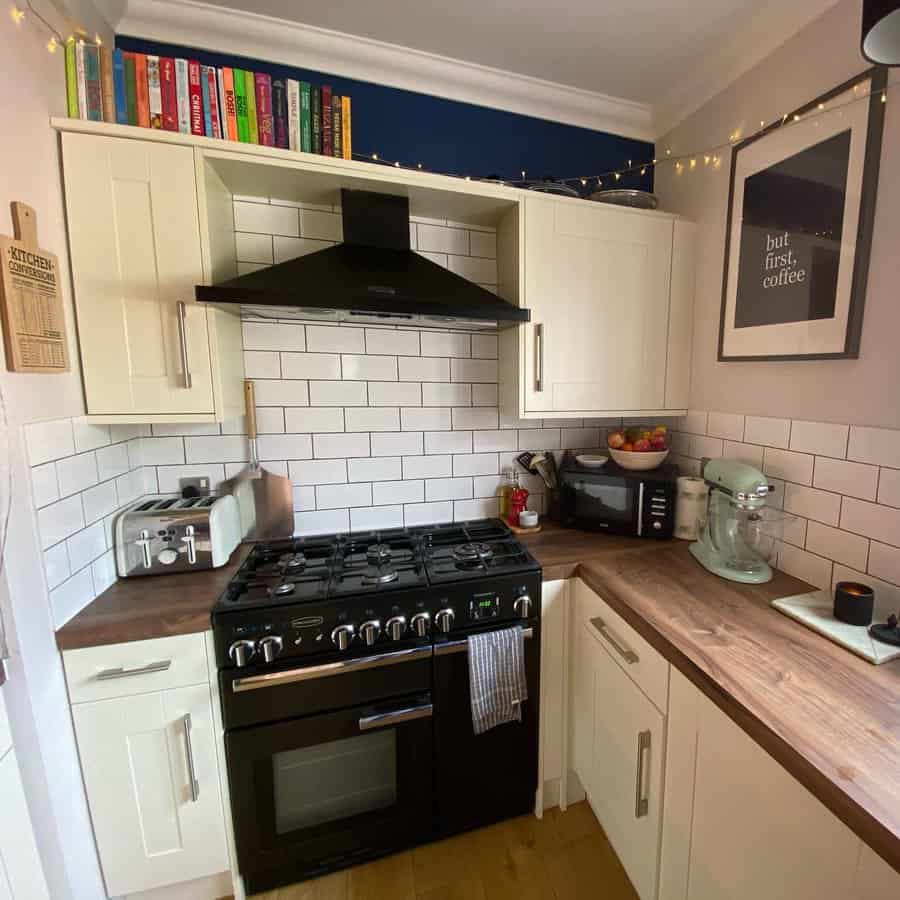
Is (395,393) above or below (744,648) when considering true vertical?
above

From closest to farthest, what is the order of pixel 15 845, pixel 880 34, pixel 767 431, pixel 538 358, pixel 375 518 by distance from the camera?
pixel 880 34, pixel 15 845, pixel 767 431, pixel 538 358, pixel 375 518

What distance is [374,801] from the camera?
1385 millimetres

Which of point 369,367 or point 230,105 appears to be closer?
point 230,105

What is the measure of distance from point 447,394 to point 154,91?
49.4 inches

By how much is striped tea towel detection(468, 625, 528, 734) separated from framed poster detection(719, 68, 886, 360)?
123cm

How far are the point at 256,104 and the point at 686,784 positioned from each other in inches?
82.6

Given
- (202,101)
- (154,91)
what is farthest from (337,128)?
(154,91)

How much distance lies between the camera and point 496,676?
1.35 meters

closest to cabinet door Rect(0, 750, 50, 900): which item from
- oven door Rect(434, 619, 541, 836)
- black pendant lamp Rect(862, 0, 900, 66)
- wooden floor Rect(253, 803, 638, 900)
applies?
wooden floor Rect(253, 803, 638, 900)

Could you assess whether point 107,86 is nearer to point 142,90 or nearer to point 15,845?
point 142,90

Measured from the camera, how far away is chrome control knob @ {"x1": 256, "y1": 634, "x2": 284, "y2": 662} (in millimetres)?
1187

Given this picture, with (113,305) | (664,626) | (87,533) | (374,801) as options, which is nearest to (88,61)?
(113,305)

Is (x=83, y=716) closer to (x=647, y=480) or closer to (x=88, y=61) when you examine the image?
(x=88, y=61)

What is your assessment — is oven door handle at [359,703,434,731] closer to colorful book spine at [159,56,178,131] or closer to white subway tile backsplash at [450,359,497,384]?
white subway tile backsplash at [450,359,497,384]
